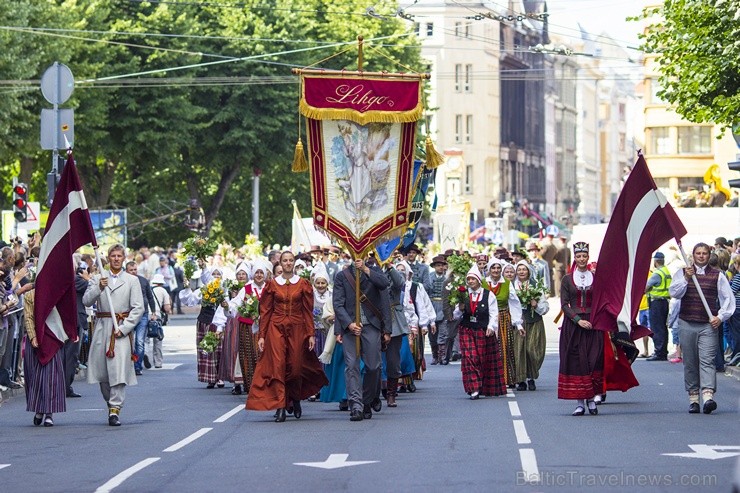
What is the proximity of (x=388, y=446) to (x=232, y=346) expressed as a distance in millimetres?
7984

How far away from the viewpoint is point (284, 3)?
200 feet

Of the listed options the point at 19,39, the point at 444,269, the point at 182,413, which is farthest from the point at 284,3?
the point at 182,413

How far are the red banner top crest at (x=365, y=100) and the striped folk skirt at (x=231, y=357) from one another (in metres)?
4.23

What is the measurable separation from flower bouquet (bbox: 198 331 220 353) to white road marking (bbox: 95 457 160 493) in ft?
28.9

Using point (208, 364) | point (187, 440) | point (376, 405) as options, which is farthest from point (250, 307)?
point (187, 440)

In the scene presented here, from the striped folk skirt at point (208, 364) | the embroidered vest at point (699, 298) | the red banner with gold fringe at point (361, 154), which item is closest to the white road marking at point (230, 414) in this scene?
the red banner with gold fringe at point (361, 154)

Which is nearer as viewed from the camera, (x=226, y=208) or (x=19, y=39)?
(x=19, y=39)

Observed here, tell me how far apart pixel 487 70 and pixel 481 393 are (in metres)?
91.0

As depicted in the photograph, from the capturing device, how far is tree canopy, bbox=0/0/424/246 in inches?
2077

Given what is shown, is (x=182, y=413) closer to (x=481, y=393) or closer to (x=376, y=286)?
(x=376, y=286)

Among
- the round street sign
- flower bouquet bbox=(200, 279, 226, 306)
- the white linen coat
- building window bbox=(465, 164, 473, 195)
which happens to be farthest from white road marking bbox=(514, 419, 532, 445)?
building window bbox=(465, 164, 473, 195)

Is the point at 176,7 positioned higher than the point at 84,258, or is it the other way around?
the point at 176,7

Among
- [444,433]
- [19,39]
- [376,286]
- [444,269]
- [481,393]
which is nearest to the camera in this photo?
[444,433]

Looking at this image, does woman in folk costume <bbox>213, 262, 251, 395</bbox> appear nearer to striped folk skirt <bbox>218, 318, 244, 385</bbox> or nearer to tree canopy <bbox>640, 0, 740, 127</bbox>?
striped folk skirt <bbox>218, 318, 244, 385</bbox>
